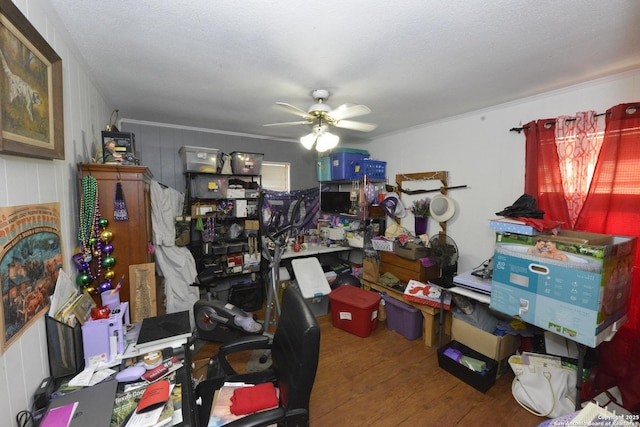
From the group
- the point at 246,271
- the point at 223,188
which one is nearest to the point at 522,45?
the point at 223,188

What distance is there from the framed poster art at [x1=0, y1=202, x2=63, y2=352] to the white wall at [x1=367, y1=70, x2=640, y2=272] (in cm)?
325

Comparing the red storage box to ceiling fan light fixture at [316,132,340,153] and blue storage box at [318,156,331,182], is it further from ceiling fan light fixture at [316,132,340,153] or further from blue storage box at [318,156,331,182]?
blue storage box at [318,156,331,182]

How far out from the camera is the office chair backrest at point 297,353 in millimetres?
1034

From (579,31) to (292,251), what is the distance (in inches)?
122

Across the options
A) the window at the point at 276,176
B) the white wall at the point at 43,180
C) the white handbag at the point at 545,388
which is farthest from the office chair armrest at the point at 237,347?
the window at the point at 276,176

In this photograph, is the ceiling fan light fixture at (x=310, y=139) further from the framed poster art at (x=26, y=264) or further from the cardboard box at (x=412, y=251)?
the framed poster art at (x=26, y=264)

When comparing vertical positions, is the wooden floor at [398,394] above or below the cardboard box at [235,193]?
below

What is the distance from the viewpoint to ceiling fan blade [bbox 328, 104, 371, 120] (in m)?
1.87

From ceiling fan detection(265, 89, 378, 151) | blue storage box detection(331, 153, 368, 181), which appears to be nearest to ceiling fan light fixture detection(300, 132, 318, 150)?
ceiling fan detection(265, 89, 378, 151)

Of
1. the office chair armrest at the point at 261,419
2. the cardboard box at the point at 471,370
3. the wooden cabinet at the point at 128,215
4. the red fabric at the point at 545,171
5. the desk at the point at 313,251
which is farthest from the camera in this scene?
the desk at the point at 313,251

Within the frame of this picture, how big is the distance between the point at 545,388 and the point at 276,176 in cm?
361

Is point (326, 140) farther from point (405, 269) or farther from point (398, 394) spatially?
point (398, 394)

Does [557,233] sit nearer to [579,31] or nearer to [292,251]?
[579,31]

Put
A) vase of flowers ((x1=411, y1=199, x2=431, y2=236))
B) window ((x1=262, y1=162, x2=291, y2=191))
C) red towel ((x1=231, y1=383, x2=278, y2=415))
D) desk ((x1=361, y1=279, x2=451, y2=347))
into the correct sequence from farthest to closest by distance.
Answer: window ((x1=262, y1=162, x2=291, y2=191)) < vase of flowers ((x1=411, y1=199, x2=431, y2=236)) < desk ((x1=361, y1=279, x2=451, y2=347)) < red towel ((x1=231, y1=383, x2=278, y2=415))
